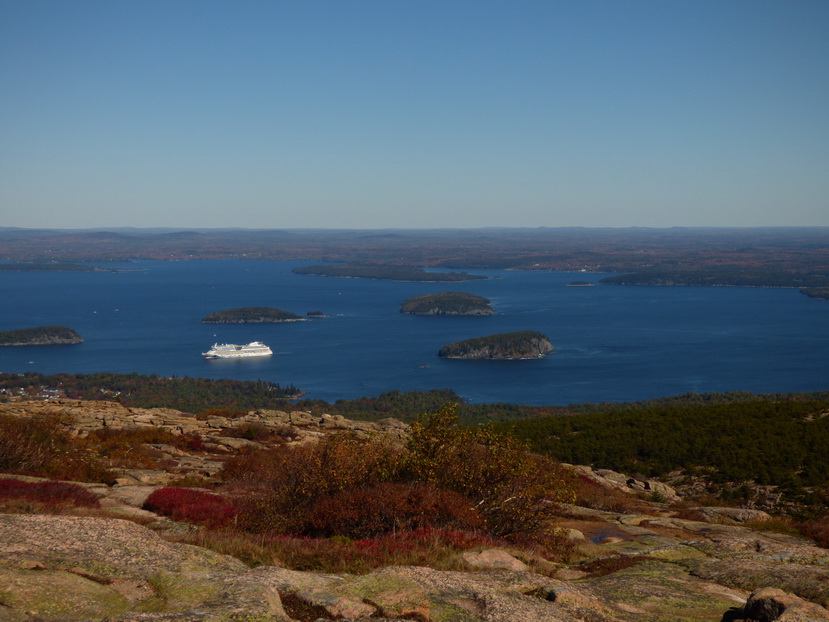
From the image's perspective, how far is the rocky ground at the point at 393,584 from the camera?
19.1ft

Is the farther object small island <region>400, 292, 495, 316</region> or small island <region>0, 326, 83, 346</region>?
small island <region>400, 292, 495, 316</region>

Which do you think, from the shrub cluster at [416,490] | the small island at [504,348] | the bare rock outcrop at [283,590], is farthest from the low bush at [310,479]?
the small island at [504,348]

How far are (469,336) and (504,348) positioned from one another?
1634 cm

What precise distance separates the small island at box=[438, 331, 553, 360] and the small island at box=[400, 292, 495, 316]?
40.6 m

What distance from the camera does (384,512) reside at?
9.81m

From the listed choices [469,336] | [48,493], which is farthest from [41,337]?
[48,493]

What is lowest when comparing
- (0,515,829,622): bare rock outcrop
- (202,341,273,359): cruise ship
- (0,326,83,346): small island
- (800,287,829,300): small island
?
(202,341,273,359): cruise ship

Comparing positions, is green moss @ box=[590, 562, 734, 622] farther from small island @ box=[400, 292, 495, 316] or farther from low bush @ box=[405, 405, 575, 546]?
small island @ box=[400, 292, 495, 316]

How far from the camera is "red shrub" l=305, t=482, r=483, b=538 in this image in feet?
32.0

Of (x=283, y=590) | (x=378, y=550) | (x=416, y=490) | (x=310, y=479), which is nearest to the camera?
(x=283, y=590)

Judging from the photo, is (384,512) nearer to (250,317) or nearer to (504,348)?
(504,348)

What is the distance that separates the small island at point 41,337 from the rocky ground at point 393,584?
110379 millimetres

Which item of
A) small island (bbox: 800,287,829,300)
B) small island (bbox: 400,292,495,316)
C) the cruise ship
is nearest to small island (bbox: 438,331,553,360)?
the cruise ship

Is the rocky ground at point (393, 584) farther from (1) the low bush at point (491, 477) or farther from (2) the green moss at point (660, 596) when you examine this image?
(1) the low bush at point (491, 477)
